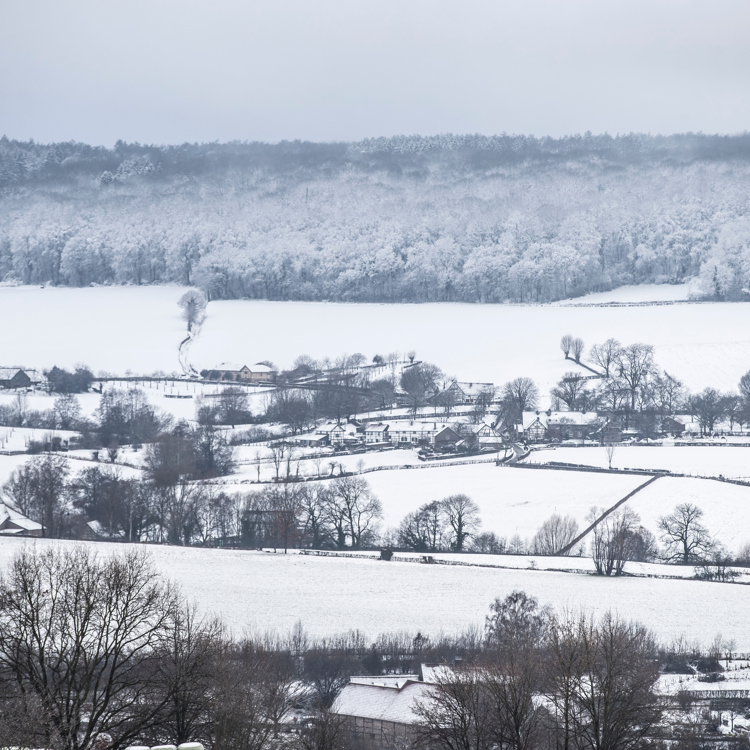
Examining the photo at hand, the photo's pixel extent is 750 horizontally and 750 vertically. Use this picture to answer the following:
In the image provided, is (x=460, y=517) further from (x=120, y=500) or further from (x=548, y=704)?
(x=548, y=704)

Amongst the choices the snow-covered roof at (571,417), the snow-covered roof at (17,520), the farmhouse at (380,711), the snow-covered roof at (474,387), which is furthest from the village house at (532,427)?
the farmhouse at (380,711)

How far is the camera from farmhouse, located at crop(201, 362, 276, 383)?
75438 mm

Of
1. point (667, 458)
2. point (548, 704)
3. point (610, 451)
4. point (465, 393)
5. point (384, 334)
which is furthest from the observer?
point (384, 334)

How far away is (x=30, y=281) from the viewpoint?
446ft

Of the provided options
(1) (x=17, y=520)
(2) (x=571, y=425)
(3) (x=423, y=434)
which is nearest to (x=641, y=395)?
(2) (x=571, y=425)

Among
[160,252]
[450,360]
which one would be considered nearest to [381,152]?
[160,252]

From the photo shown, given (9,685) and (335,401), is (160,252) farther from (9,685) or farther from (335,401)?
(9,685)

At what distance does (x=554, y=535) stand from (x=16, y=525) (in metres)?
16.8

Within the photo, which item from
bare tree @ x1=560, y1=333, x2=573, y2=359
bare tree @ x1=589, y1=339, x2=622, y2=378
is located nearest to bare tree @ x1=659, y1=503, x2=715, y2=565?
bare tree @ x1=589, y1=339, x2=622, y2=378

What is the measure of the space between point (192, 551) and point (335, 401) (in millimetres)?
31880

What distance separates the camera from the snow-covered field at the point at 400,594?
981 inches

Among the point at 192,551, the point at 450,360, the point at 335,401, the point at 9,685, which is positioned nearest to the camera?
the point at 9,685

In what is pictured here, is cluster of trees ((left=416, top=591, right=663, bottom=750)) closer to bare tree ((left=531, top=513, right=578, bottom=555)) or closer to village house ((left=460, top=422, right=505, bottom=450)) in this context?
bare tree ((left=531, top=513, right=578, bottom=555))

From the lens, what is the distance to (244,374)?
75875mm
